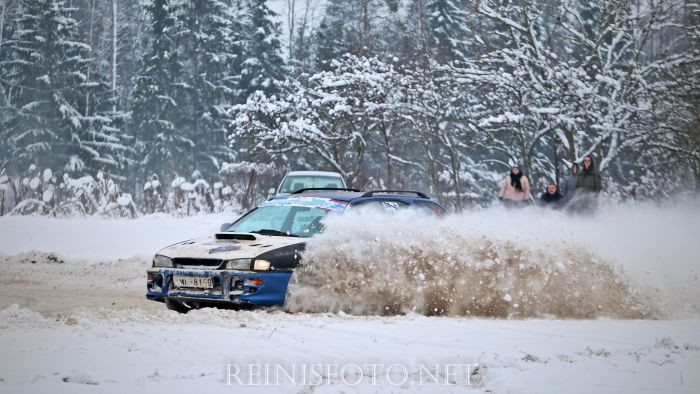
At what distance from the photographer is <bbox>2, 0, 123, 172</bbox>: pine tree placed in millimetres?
41188

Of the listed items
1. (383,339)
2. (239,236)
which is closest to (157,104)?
(239,236)

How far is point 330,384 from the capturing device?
543 cm

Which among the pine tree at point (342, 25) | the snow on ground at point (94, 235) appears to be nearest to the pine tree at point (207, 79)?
the pine tree at point (342, 25)

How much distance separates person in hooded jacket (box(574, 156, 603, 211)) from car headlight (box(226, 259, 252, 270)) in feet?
35.3

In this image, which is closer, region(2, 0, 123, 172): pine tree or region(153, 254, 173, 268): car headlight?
region(153, 254, 173, 268): car headlight

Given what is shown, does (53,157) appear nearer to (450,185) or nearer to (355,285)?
(450,185)

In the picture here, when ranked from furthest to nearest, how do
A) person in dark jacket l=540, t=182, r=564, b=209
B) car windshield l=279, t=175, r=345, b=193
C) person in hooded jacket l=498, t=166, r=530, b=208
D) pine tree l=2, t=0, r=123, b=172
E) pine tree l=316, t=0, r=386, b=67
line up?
pine tree l=316, t=0, r=386, b=67 → pine tree l=2, t=0, r=123, b=172 → car windshield l=279, t=175, r=345, b=193 → person in hooded jacket l=498, t=166, r=530, b=208 → person in dark jacket l=540, t=182, r=564, b=209

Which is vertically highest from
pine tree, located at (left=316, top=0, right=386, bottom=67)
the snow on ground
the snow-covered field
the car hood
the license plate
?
pine tree, located at (left=316, top=0, right=386, bottom=67)

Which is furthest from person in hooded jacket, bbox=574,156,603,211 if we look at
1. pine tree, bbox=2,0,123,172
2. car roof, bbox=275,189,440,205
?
pine tree, bbox=2,0,123,172

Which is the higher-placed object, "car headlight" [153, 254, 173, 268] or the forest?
the forest

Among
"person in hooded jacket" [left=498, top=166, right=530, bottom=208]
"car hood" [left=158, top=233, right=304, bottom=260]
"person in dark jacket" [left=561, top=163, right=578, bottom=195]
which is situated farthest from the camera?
"person in hooded jacket" [left=498, top=166, right=530, bottom=208]

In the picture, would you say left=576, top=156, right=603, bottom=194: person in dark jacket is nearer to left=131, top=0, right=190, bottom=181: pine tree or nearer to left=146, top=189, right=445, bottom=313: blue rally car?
left=146, top=189, right=445, bottom=313: blue rally car

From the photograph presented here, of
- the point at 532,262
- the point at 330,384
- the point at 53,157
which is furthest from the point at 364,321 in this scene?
the point at 53,157

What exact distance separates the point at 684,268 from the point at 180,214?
15914mm
